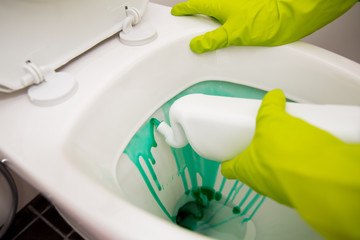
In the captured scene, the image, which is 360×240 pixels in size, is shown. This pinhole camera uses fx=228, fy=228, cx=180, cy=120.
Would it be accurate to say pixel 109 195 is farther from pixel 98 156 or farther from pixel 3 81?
pixel 3 81

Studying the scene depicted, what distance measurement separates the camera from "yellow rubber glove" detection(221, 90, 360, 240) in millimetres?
251

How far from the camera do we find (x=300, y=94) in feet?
1.80

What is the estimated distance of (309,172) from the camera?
269 millimetres

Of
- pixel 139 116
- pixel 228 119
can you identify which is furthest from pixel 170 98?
pixel 228 119

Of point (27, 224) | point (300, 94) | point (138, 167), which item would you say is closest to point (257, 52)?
point (300, 94)

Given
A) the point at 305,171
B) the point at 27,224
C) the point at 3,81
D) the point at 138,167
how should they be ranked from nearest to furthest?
the point at 305,171 < the point at 3,81 < the point at 138,167 < the point at 27,224

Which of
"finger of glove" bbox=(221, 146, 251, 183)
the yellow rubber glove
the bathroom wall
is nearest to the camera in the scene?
the yellow rubber glove

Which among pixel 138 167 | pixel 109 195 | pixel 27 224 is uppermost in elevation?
pixel 109 195

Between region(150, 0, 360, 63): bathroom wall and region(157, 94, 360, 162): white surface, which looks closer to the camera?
region(157, 94, 360, 162): white surface

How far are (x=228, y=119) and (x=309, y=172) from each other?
168 mm

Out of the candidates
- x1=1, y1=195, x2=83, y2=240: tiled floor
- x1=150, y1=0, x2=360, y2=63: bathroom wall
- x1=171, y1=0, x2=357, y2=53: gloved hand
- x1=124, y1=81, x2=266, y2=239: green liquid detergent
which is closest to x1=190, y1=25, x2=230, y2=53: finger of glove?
x1=171, y1=0, x2=357, y2=53: gloved hand

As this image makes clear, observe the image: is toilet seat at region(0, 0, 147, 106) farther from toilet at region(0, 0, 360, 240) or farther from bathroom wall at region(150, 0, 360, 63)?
bathroom wall at region(150, 0, 360, 63)

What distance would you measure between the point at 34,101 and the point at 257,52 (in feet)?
1.62

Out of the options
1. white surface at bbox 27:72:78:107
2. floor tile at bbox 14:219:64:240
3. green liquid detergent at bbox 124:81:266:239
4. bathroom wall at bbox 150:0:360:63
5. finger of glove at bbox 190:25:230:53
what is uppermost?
finger of glove at bbox 190:25:230:53
